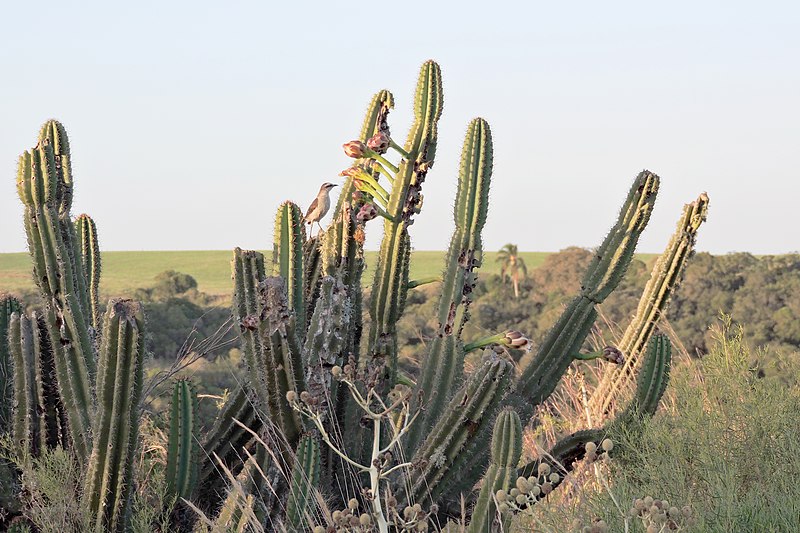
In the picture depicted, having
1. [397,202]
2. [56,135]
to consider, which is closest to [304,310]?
[397,202]

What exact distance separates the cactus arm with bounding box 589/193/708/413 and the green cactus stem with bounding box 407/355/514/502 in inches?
83.8

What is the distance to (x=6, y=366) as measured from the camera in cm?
Answer: 698

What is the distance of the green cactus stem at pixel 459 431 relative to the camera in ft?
19.0

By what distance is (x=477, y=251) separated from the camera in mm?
6984

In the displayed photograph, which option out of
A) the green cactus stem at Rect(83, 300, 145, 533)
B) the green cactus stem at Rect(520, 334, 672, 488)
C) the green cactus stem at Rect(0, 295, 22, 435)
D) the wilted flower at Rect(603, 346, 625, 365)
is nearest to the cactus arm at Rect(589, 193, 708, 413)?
the wilted flower at Rect(603, 346, 625, 365)

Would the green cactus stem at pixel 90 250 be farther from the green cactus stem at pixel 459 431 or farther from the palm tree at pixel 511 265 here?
the palm tree at pixel 511 265

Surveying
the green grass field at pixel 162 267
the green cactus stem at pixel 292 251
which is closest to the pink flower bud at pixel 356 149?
the green cactus stem at pixel 292 251

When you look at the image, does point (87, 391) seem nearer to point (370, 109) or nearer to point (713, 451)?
point (370, 109)

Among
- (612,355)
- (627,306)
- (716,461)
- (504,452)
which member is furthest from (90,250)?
(627,306)

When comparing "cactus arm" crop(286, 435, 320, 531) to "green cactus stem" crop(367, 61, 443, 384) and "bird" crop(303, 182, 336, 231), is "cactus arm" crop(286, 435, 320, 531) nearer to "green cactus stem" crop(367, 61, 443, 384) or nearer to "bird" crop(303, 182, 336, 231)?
"green cactus stem" crop(367, 61, 443, 384)

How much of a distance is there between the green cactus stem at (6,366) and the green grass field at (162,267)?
26.3 m

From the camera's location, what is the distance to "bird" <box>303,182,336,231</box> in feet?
23.0

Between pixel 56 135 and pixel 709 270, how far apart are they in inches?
813

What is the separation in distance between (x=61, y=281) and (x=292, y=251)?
147cm
